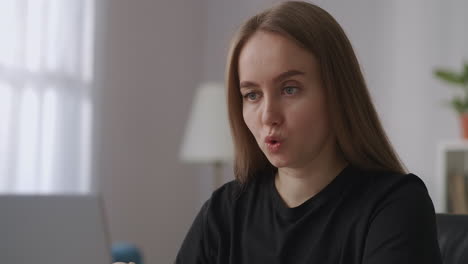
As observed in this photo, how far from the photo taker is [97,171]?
11.5 feet

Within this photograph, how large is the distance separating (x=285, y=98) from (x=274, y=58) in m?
0.07

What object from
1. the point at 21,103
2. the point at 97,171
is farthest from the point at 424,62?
the point at 21,103

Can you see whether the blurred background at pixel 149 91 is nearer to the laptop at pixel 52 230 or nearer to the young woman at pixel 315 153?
the young woman at pixel 315 153

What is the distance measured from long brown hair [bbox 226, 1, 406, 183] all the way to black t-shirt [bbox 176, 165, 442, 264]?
0.04m

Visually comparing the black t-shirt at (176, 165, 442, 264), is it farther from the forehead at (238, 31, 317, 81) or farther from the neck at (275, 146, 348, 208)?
the forehead at (238, 31, 317, 81)

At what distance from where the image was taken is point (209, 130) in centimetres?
332

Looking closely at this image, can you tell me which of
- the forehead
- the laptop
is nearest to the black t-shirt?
the forehead

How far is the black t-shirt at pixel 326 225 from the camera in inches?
39.0

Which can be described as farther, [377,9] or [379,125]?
[377,9]

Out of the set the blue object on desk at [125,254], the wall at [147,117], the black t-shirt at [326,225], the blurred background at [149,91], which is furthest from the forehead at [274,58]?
the wall at [147,117]

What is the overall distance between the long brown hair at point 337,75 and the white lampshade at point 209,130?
209cm

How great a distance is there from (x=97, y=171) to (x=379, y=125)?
2.57 m

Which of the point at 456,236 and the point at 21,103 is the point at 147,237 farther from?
the point at 456,236

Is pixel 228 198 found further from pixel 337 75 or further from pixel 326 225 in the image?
pixel 337 75
